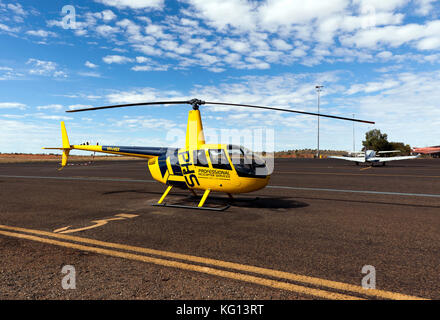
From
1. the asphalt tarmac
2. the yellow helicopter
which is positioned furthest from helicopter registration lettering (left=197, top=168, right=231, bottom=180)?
the asphalt tarmac

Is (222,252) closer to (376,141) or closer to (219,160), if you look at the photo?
(219,160)

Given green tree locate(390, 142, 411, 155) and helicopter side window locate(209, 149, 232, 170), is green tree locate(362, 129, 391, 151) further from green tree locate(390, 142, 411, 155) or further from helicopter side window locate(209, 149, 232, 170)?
helicopter side window locate(209, 149, 232, 170)

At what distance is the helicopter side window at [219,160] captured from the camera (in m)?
8.30

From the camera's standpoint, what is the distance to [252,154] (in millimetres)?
8367

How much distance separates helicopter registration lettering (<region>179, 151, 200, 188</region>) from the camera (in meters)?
8.84

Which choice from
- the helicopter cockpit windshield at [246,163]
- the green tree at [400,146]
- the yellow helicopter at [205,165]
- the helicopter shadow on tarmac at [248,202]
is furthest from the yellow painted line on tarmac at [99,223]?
the green tree at [400,146]

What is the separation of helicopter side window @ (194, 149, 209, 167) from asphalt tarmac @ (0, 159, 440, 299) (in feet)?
4.96

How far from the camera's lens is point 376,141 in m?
82.8

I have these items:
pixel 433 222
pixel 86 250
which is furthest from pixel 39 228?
pixel 433 222

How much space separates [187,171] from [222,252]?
456cm

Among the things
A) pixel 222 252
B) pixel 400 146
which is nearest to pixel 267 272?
pixel 222 252

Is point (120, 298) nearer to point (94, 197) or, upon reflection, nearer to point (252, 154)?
point (252, 154)

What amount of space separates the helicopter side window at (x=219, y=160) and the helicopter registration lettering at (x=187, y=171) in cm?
84

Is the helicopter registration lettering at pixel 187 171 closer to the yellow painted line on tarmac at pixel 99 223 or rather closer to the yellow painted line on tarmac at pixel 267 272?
the yellow painted line on tarmac at pixel 99 223
